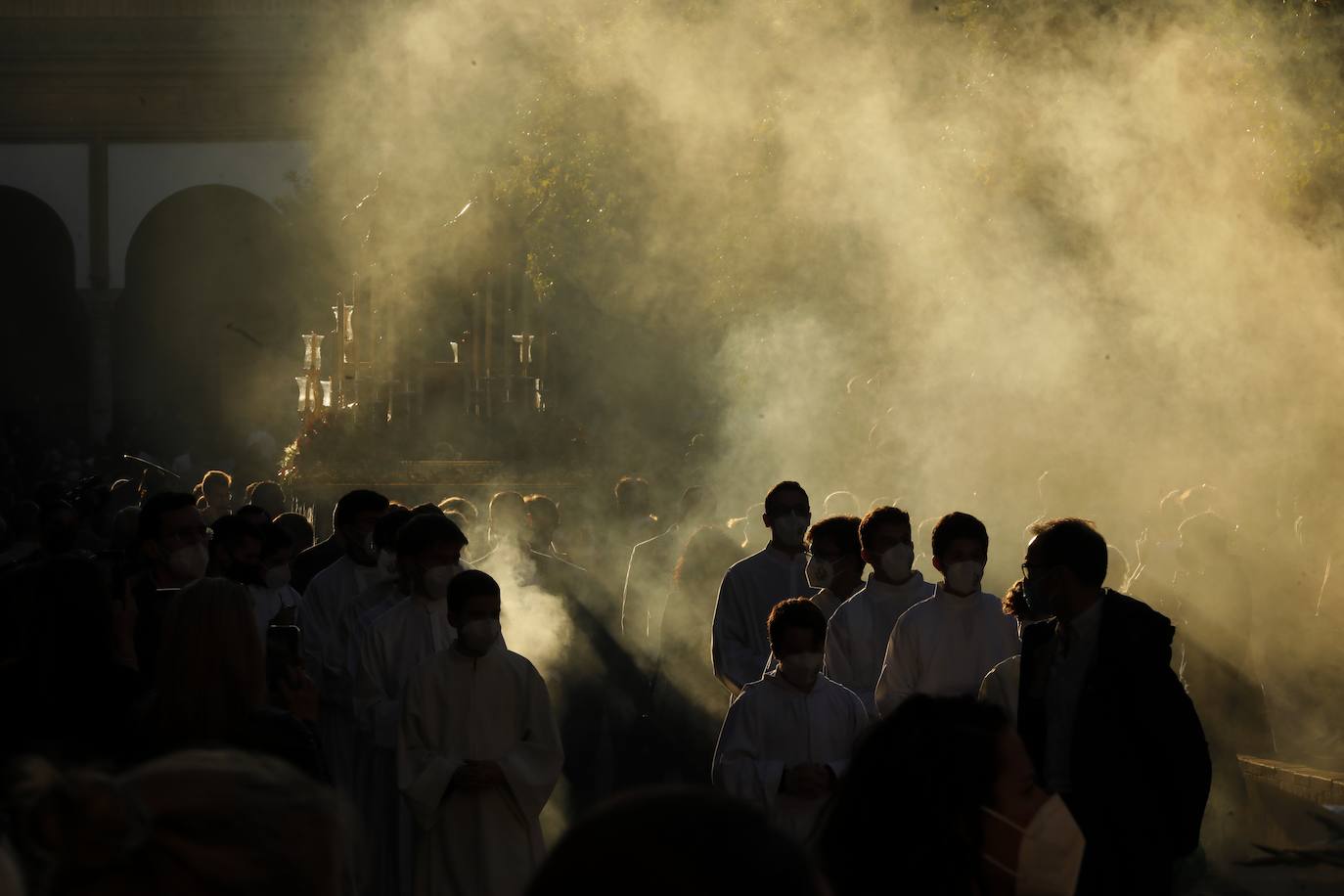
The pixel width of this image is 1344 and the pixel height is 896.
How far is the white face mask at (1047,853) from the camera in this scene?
2.40m

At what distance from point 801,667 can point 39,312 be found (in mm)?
27334

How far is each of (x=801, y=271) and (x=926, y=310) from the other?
106 cm

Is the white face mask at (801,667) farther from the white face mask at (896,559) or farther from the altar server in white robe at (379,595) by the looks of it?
the altar server in white robe at (379,595)

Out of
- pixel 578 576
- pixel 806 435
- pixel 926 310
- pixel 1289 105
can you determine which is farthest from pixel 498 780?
pixel 806 435

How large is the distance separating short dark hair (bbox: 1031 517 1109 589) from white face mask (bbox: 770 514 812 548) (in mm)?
2967

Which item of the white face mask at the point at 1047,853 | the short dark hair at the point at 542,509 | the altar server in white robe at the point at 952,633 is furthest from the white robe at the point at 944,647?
the short dark hair at the point at 542,509

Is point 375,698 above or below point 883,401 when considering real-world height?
below

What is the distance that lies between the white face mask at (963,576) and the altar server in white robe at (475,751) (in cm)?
125

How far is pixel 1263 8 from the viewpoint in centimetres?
1027

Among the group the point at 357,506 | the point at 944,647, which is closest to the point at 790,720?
the point at 944,647

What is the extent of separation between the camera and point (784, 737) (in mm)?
5293

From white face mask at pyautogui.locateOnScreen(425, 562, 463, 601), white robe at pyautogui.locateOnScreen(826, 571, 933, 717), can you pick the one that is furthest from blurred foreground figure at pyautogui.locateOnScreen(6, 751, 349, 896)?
white robe at pyautogui.locateOnScreen(826, 571, 933, 717)

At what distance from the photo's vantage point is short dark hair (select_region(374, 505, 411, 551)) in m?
6.61

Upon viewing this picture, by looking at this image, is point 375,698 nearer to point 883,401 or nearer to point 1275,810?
point 1275,810
